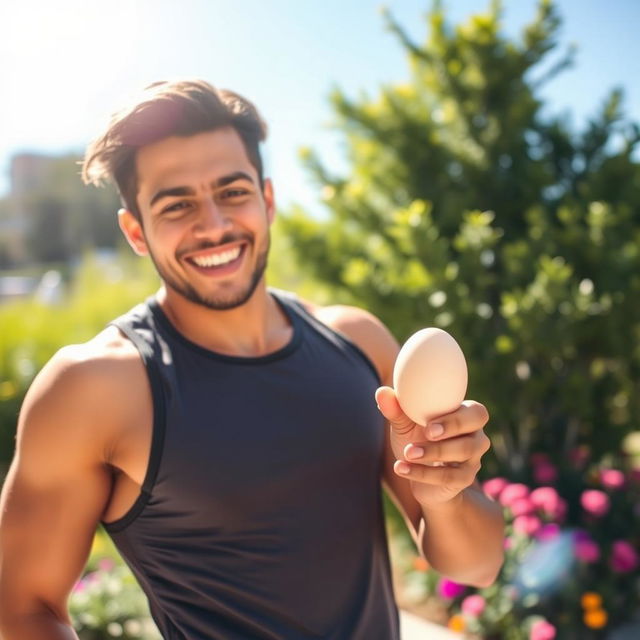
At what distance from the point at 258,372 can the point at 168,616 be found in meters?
0.58

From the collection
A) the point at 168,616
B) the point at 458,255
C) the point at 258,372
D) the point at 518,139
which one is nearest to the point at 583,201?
the point at 518,139

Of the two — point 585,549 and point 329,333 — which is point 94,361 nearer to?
point 329,333

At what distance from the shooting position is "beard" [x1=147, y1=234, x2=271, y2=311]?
1.70 metres

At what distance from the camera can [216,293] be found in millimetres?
1718

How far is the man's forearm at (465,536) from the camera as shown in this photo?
149 cm

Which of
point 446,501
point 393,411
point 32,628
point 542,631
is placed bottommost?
point 542,631

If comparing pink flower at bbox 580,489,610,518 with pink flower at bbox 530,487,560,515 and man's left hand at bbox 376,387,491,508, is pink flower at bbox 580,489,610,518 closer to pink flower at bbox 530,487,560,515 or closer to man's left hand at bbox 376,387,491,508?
pink flower at bbox 530,487,560,515

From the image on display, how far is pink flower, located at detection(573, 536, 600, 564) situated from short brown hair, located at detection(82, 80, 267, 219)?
8.62 ft

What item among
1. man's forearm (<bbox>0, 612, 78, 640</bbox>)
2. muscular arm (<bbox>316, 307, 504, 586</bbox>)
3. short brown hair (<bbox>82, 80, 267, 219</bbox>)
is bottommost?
man's forearm (<bbox>0, 612, 78, 640</bbox>)

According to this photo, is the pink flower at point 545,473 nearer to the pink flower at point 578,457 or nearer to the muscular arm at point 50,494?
the pink flower at point 578,457

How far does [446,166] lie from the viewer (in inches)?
185

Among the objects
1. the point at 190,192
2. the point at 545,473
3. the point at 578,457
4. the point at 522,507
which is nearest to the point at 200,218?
the point at 190,192

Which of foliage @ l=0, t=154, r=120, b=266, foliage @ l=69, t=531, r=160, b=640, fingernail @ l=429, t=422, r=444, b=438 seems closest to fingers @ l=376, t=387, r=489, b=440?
fingernail @ l=429, t=422, r=444, b=438

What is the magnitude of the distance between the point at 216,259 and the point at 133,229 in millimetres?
289
